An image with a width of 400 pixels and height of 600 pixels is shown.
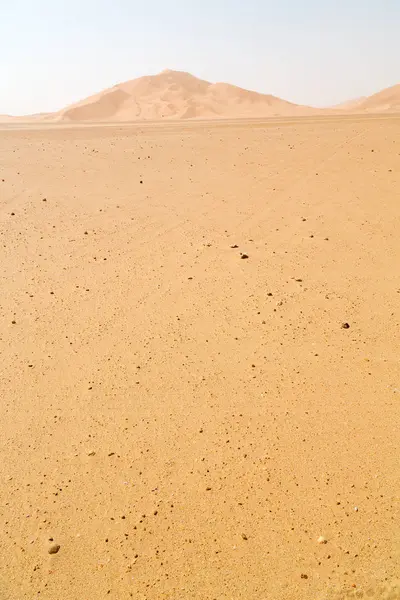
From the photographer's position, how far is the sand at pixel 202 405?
8.59ft

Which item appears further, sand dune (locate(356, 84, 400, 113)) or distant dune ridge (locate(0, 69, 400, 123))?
sand dune (locate(356, 84, 400, 113))

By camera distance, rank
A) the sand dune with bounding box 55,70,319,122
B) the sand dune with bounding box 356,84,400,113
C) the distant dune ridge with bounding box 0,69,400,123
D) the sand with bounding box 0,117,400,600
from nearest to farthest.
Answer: the sand with bounding box 0,117,400,600 → the distant dune ridge with bounding box 0,69,400,123 → the sand dune with bounding box 55,70,319,122 → the sand dune with bounding box 356,84,400,113

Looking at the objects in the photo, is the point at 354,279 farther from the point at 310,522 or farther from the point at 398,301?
the point at 310,522

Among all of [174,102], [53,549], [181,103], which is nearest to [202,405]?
[53,549]

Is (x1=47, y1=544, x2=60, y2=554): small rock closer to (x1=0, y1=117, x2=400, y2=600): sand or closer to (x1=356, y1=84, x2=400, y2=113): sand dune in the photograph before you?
(x1=0, y1=117, x2=400, y2=600): sand

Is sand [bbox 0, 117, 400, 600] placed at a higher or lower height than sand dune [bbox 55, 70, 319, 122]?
lower

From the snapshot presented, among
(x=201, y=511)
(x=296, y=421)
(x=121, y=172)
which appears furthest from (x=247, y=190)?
(x=201, y=511)

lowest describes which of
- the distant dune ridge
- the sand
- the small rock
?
the small rock

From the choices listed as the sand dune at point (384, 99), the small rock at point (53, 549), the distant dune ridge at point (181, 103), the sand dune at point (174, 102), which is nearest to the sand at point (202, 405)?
the small rock at point (53, 549)

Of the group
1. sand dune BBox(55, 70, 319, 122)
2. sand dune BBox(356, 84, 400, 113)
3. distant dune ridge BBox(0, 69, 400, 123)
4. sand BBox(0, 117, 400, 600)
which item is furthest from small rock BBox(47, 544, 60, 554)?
sand dune BBox(356, 84, 400, 113)

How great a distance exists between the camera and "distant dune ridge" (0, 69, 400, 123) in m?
44.6

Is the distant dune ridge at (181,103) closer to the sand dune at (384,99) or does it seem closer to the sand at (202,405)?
the sand dune at (384,99)

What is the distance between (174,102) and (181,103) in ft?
Result: 5.39

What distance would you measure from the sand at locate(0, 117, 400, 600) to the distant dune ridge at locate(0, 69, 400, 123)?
1448 inches
